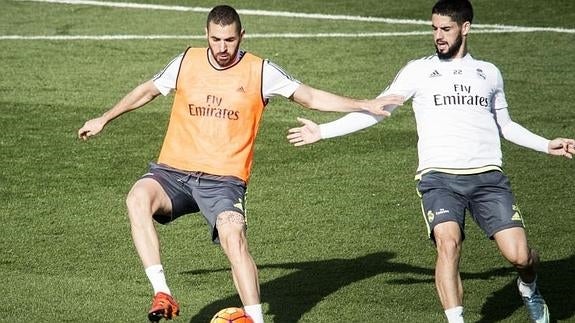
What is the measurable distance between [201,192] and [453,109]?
2.01m

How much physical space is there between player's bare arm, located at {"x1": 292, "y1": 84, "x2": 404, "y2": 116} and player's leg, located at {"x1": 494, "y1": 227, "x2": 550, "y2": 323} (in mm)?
1276

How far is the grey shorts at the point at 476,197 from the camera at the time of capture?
1003cm

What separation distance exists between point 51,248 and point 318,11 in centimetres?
1166

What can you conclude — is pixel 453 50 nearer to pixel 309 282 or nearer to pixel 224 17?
pixel 224 17

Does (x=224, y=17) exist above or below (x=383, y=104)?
above

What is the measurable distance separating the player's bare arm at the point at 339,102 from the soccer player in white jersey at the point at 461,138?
3.1 inches

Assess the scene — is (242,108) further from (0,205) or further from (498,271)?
(0,205)

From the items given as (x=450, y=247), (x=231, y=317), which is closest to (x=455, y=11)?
(x=450, y=247)

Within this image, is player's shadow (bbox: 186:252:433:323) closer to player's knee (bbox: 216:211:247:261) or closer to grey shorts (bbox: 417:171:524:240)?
player's knee (bbox: 216:211:247:261)

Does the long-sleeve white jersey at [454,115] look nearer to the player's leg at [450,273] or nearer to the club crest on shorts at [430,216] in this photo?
the club crest on shorts at [430,216]

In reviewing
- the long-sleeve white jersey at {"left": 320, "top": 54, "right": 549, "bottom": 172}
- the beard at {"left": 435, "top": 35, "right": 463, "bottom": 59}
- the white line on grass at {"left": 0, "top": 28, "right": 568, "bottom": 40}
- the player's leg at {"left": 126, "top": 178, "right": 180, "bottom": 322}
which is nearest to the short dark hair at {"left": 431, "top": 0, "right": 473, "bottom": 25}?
the beard at {"left": 435, "top": 35, "right": 463, "bottom": 59}

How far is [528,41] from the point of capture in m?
21.2

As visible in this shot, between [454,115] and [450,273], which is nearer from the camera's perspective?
[450,273]

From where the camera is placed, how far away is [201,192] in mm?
10227
